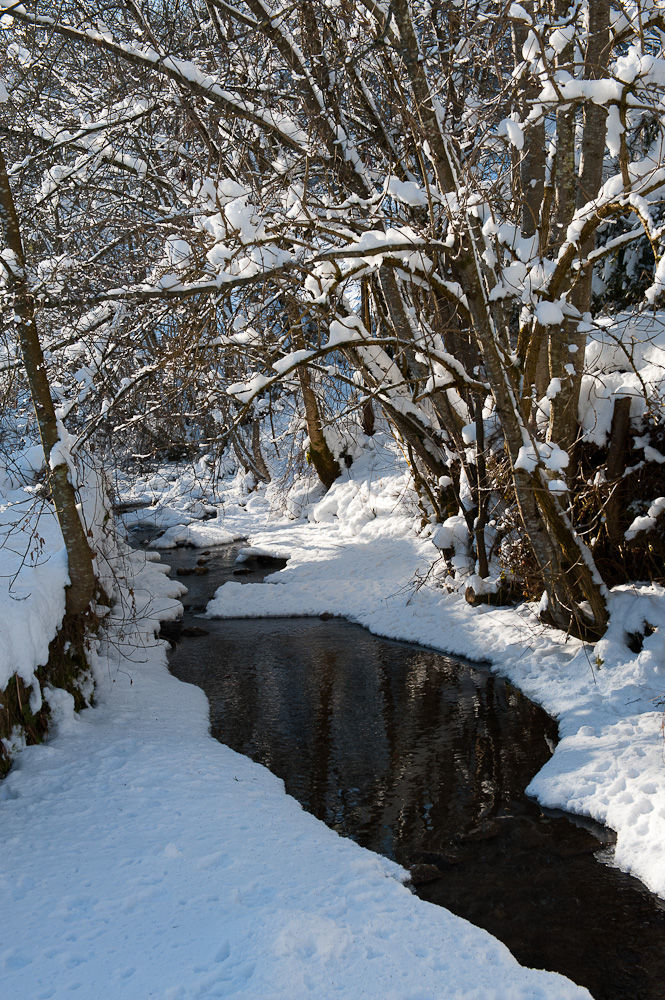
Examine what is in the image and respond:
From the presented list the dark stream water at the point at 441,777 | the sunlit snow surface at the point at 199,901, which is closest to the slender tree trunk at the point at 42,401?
the sunlit snow surface at the point at 199,901

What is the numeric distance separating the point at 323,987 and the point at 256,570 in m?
12.0

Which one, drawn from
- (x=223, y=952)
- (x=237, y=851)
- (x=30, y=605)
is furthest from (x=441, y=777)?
(x=30, y=605)

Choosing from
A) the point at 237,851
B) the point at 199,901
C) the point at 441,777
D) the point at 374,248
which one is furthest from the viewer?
the point at 441,777

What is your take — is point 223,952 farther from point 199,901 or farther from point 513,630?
point 513,630

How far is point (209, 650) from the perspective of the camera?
1070cm

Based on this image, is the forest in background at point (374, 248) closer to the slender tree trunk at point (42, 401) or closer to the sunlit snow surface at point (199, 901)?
the slender tree trunk at point (42, 401)

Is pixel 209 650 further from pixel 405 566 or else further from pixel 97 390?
pixel 97 390

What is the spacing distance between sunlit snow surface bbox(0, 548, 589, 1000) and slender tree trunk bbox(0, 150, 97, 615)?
1.73m

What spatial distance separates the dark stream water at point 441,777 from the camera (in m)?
4.49

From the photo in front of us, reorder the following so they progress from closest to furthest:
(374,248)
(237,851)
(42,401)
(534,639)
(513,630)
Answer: (237,851) → (374,248) → (42,401) → (534,639) → (513,630)

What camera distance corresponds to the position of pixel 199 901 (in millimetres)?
4289

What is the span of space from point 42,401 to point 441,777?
491 centimetres

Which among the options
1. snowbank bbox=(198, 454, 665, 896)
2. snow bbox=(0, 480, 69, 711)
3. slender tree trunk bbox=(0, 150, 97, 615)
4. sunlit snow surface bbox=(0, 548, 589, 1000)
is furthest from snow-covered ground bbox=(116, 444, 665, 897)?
slender tree trunk bbox=(0, 150, 97, 615)

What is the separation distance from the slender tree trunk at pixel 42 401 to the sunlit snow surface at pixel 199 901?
1727 mm
